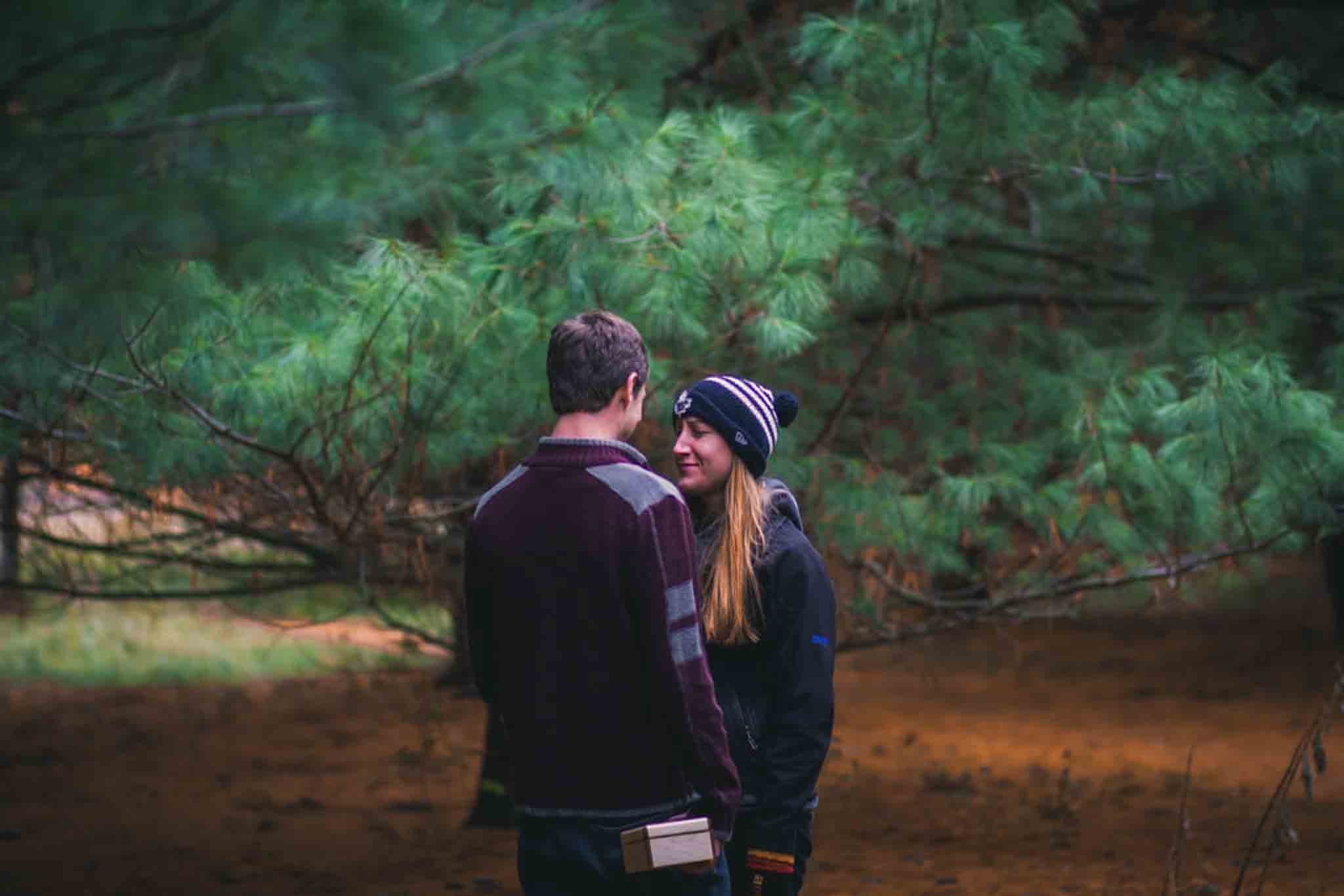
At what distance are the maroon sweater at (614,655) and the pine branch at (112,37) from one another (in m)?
Answer: 0.93

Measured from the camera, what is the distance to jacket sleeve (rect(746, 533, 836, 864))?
2.87m

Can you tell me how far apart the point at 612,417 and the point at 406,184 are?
94cm

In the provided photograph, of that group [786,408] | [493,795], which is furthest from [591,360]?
[493,795]

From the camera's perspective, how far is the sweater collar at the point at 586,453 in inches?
101

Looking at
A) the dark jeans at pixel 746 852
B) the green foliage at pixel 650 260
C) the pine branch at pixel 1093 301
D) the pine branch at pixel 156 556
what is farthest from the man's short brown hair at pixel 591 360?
the pine branch at pixel 1093 301

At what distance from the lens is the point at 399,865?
639 centimetres

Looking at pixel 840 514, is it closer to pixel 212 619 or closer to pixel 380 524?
pixel 380 524

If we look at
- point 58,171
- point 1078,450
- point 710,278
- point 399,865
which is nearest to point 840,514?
point 1078,450

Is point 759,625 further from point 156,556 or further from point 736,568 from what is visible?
point 156,556

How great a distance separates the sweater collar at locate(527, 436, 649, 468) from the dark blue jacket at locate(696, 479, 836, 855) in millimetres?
531

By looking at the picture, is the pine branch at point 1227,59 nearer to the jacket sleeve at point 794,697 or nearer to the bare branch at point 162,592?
the bare branch at point 162,592

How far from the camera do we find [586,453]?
258cm

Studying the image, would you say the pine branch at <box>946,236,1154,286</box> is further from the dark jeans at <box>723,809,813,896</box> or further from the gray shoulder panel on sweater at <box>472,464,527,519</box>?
the gray shoulder panel on sweater at <box>472,464,527,519</box>

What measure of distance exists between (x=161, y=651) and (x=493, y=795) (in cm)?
884
